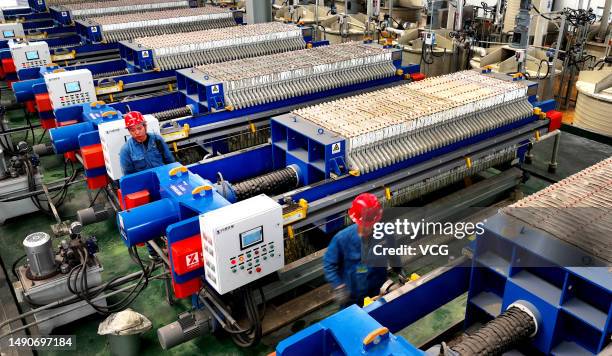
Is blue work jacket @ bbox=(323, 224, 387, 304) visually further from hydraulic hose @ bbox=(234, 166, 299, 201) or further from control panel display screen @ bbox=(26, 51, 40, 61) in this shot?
control panel display screen @ bbox=(26, 51, 40, 61)

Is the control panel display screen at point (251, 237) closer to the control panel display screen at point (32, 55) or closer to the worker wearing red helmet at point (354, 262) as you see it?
the worker wearing red helmet at point (354, 262)

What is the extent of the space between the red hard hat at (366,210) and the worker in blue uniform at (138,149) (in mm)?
2248

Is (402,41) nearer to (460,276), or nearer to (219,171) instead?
(219,171)

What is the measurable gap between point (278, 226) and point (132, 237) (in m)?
1.11

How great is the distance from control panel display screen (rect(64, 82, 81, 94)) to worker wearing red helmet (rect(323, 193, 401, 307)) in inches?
178

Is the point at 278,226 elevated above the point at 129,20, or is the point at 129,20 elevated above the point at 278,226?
the point at 129,20

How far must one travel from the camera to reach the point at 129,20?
10.3 meters

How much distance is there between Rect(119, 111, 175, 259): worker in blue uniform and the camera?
16.0ft

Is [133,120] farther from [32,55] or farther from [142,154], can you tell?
[32,55]

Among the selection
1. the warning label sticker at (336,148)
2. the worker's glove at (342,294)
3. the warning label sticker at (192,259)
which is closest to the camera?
the warning label sticker at (192,259)

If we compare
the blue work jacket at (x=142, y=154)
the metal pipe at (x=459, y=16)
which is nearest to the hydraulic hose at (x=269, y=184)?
the blue work jacket at (x=142, y=154)

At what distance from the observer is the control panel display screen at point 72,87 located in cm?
642

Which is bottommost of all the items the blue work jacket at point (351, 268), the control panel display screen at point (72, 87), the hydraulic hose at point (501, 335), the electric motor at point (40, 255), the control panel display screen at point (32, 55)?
the electric motor at point (40, 255)

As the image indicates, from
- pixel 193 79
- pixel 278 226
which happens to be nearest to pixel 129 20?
pixel 193 79
